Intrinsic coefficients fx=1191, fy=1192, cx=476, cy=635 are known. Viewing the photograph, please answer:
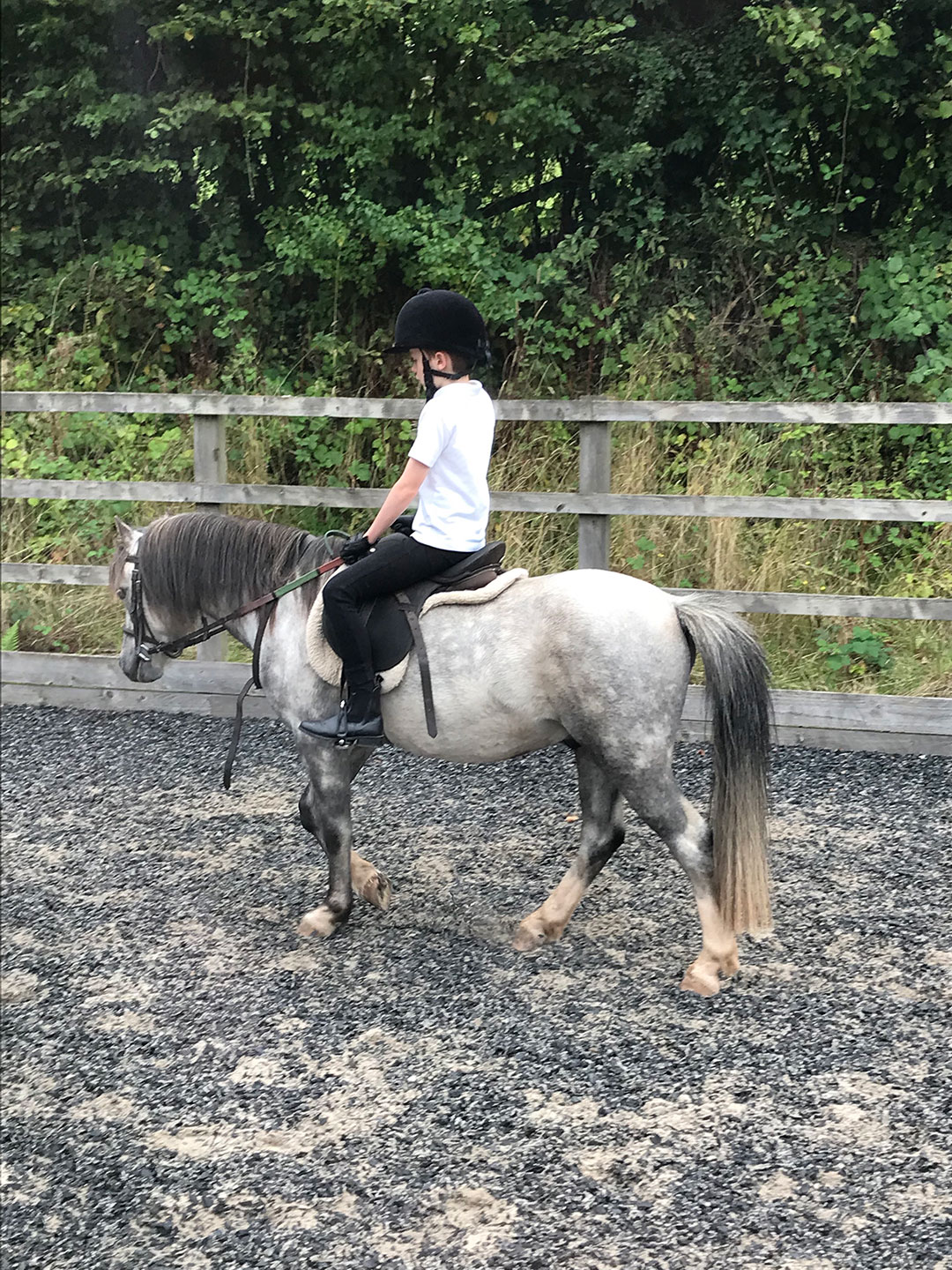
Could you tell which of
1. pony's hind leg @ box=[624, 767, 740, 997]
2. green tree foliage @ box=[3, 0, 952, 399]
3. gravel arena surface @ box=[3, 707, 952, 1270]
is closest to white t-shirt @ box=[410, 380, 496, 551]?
pony's hind leg @ box=[624, 767, 740, 997]

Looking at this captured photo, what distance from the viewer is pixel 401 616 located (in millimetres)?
4117

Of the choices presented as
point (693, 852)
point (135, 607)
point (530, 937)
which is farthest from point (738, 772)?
point (135, 607)

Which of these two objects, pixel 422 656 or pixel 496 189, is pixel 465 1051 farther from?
pixel 496 189

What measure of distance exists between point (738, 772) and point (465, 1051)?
1.21m

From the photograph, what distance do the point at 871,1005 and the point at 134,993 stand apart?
7.88 feet

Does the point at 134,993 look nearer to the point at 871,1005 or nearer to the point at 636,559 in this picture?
the point at 871,1005

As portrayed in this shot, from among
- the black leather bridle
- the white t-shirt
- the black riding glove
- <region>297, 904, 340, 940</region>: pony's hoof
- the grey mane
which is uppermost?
→ the white t-shirt

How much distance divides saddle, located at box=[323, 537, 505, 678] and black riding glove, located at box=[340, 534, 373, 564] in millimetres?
46

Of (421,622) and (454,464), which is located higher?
(454,464)

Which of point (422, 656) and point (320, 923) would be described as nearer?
point (422, 656)

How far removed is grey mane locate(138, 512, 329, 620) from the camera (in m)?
4.46

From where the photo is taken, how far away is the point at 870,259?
9000mm

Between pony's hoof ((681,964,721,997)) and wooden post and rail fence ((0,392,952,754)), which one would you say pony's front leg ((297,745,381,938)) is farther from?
wooden post and rail fence ((0,392,952,754))

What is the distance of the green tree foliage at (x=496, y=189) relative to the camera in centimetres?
888
